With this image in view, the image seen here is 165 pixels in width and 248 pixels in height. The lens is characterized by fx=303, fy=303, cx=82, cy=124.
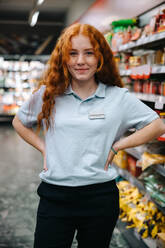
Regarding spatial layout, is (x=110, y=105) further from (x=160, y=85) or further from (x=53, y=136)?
(x=160, y=85)

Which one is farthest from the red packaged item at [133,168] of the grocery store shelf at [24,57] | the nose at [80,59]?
the grocery store shelf at [24,57]

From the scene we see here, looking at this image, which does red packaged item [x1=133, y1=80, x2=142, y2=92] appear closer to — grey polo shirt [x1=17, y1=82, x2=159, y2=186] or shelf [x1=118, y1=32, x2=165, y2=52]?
shelf [x1=118, y1=32, x2=165, y2=52]

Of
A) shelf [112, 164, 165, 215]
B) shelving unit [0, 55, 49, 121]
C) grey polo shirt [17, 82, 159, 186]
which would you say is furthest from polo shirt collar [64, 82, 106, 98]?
shelving unit [0, 55, 49, 121]

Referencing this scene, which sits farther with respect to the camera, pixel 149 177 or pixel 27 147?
pixel 27 147

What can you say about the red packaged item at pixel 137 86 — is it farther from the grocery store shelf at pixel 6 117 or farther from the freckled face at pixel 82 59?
the grocery store shelf at pixel 6 117

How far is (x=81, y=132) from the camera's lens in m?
1.49

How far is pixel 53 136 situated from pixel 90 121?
0.71 ft

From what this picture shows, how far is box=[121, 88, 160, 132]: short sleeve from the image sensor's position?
5.18ft

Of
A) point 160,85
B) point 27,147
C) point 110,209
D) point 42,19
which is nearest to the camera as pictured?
point 110,209

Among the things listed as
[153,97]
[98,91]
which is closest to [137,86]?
[153,97]

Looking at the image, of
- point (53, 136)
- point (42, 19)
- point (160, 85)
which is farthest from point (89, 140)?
point (42, 19)

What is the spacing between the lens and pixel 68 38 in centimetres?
147

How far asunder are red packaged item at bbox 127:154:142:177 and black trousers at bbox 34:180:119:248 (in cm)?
166

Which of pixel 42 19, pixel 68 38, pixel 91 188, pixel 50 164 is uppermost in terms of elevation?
pixel 42 19
